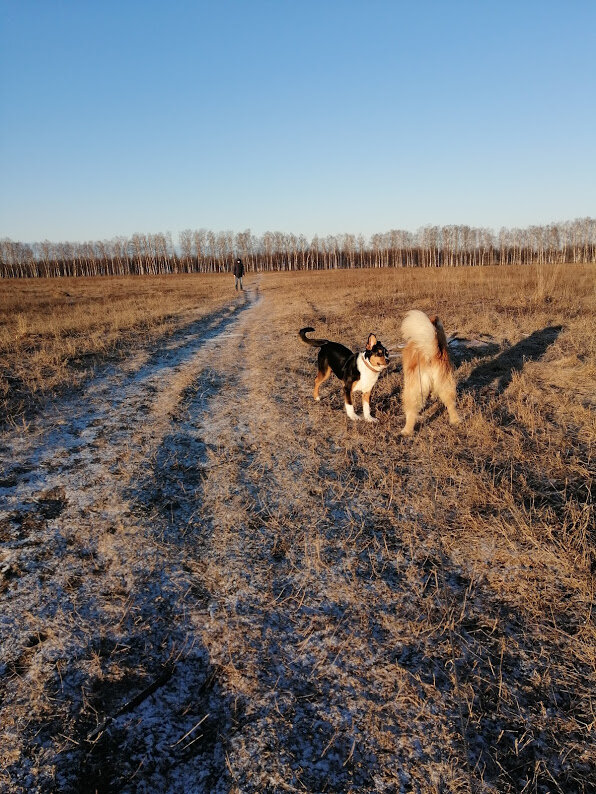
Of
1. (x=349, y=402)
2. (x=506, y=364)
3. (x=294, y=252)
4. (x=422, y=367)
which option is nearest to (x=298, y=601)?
(x=422, y=367)

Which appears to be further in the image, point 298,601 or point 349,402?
point 349,402

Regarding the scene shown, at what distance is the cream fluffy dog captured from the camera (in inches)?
198

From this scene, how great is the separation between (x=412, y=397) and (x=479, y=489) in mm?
1737

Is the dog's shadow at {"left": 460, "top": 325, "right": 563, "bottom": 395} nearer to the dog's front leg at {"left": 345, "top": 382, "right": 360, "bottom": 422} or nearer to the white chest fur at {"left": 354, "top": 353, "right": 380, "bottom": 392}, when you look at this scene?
the white chest fur at {"left": 354, "top": 353, "right": 380, "bottom": 392}

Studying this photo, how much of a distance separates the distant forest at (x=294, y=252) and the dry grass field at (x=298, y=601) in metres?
85.2

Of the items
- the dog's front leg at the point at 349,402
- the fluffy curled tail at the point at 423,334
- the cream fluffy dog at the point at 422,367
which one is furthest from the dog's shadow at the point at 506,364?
the dog's front leg at the point at 349,402

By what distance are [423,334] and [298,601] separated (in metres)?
3.43

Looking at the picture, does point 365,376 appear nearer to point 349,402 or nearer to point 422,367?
point 349,402

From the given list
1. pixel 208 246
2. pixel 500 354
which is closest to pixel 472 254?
pixel 208 246

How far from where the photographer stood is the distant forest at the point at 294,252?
85.0 meters

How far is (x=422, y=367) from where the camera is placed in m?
5.18

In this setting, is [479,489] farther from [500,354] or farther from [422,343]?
[500,354]

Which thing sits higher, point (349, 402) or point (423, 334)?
point (423, 334)

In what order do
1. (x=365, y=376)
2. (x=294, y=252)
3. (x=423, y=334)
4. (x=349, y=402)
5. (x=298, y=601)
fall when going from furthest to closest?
(x=294, y=252) → (x=349, y=402) → (x=365, y=376) → (x=423, y=334) → (x=298, y=601)
